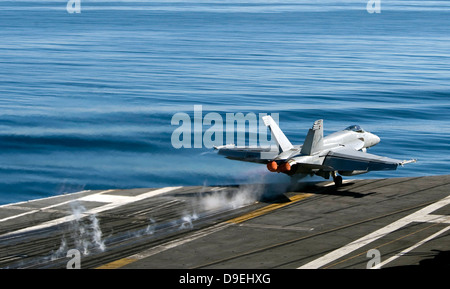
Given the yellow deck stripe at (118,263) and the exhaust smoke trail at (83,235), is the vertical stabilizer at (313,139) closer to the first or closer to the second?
the exhaust smoke trail at (83,235)

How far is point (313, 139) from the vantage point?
5297 centimetres

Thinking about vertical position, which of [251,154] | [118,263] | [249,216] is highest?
[251,154]

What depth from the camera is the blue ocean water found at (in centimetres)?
7650

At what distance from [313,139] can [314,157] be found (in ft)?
4.91

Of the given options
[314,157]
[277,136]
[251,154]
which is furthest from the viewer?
[251,154]

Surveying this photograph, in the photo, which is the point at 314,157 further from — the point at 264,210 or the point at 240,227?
the point at 240,227

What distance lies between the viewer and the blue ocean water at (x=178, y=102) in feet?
251

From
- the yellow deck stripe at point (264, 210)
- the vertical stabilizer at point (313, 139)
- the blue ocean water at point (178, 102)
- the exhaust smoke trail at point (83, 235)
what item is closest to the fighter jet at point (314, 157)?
the vertical stabilizer at point (313, 139)

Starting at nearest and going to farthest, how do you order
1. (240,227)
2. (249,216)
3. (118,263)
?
(118,263)
(240,227)
(249,216)

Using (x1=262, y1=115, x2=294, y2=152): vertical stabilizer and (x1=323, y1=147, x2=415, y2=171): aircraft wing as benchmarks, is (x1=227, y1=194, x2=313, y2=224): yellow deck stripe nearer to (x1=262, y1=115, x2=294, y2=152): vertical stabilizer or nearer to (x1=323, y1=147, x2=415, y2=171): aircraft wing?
(x1=323, y1=147, x2=415, y2=171): aircraft wing

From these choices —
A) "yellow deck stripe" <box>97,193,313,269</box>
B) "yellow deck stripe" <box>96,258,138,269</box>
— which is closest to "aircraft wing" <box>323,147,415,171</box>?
"yellow deck stripe" <box>97,193,313,269</box>

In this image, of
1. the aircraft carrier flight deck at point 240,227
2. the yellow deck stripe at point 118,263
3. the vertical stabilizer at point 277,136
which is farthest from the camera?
the vertical stabilizer at point 277,136

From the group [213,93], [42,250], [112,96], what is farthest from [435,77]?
[42,250]

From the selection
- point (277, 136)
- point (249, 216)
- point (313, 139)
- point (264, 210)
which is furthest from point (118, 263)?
point (313, 139)
